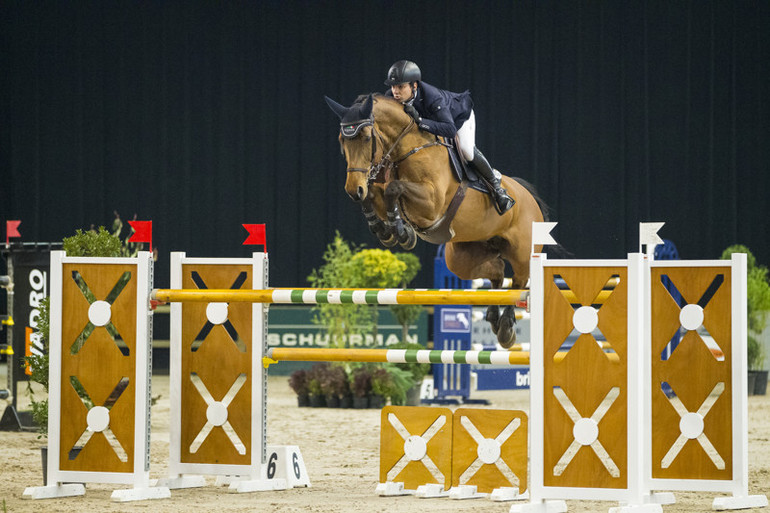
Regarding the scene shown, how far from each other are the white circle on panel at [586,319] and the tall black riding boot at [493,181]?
115cm

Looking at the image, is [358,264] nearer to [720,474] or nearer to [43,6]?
[720,474]

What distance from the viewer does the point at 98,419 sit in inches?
162

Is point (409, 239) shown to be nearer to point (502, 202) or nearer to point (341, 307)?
point (502, 202)

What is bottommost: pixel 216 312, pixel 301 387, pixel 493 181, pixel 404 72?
pixel 301 387

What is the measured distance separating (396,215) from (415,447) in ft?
3.27

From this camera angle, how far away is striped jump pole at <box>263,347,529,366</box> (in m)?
3.71

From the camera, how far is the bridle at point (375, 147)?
13.4ft

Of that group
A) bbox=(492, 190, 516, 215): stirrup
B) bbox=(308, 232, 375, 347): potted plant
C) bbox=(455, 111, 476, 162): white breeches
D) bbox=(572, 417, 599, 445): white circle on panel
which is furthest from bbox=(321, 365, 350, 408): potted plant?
bbox=(572, 417, 599, 445): white circle on panel

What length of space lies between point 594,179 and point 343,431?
629 centimetres

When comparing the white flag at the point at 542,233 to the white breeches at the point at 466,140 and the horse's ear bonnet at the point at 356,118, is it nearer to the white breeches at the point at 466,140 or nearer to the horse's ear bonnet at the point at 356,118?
the horse's ear bonnet at the point at 356,118

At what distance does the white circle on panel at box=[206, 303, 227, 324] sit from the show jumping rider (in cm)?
119

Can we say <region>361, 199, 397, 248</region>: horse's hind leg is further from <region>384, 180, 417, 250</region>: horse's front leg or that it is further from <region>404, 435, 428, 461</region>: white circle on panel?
<region>404, 435, 428, 461</region>: white circle on panel

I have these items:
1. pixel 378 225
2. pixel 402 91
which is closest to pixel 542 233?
pixel 378 225

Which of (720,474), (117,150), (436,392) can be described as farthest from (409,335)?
(720,474)
